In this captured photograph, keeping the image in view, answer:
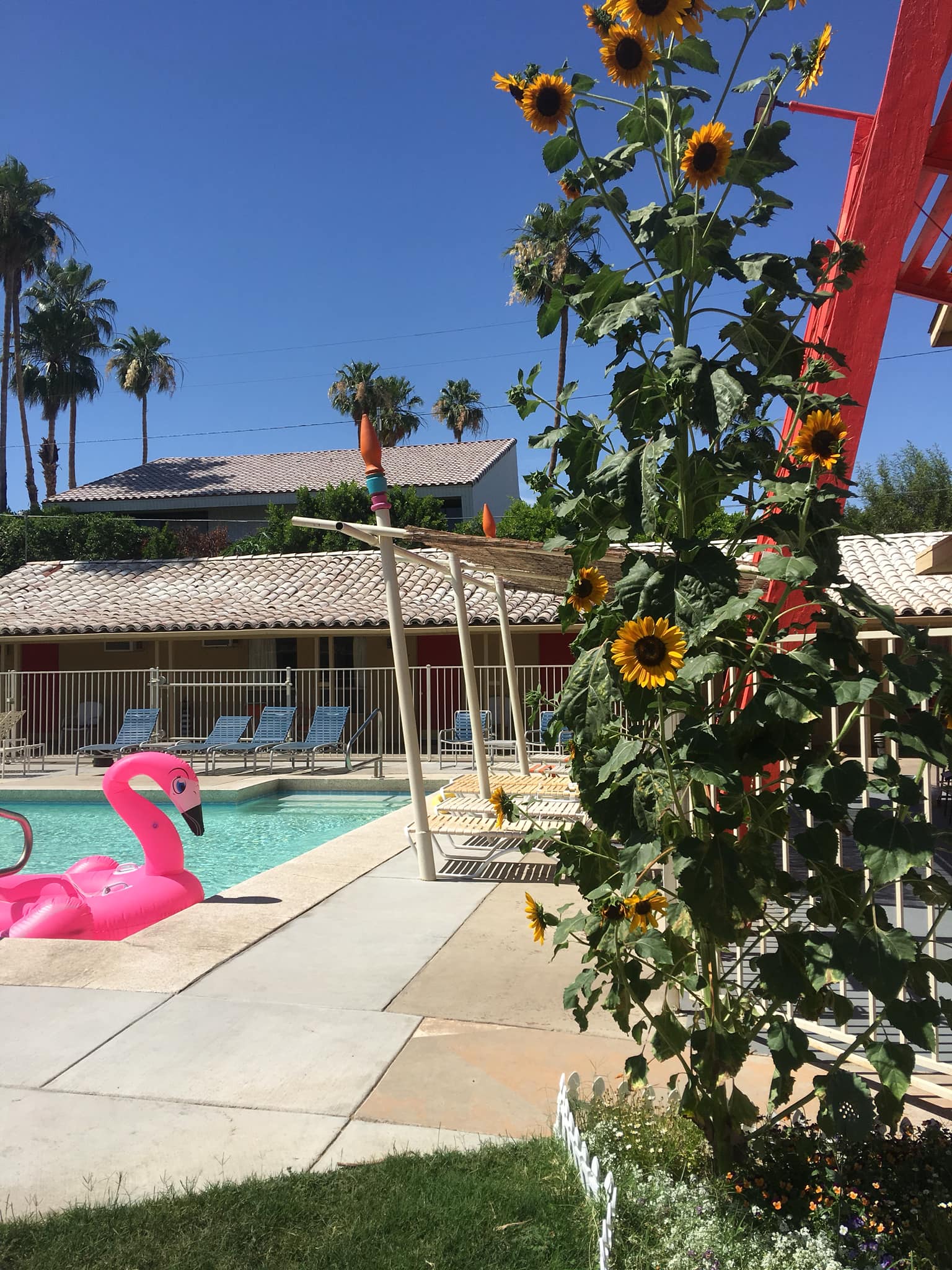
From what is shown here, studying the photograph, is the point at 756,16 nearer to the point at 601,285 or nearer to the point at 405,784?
the point at 601,285

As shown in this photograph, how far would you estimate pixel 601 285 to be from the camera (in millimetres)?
2293

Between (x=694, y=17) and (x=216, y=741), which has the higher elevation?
(x=694, y=17)

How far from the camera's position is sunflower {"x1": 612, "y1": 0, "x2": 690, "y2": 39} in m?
2.10

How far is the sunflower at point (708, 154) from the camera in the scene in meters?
2.23

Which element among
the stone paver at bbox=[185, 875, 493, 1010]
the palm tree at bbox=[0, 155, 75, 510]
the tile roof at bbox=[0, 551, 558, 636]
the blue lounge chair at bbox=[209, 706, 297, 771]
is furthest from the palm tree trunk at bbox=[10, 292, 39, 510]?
the stone paver at bbox=[185, 875, 493, 1010]

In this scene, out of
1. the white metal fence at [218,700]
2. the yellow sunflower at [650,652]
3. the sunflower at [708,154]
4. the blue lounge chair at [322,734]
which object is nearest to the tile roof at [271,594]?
the white metal fence at [218,700]

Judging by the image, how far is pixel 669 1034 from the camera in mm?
2387

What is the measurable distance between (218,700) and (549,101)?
1964cm

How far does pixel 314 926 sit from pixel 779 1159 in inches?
148

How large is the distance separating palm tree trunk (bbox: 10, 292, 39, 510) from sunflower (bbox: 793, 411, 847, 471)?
142 feet

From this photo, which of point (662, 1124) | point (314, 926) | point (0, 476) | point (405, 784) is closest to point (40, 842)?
point (405, 784)

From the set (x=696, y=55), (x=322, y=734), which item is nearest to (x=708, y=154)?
(x=696, y=55)

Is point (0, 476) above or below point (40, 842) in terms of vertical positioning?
above

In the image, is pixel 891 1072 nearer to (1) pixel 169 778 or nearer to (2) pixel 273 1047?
(2) pixel 273 1047
